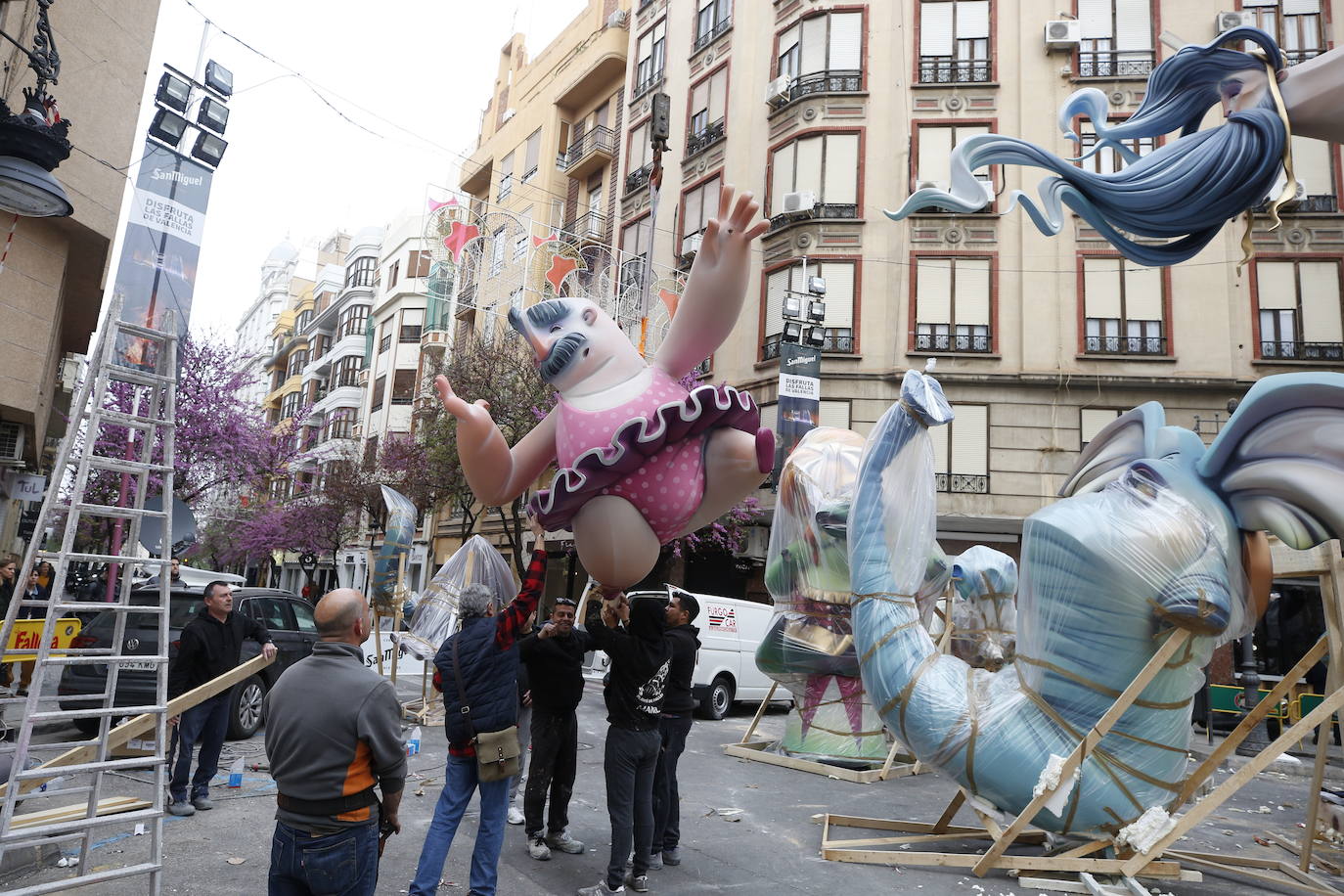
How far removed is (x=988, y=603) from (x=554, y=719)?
18.3ft

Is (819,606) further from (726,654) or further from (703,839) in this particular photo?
(726,654)

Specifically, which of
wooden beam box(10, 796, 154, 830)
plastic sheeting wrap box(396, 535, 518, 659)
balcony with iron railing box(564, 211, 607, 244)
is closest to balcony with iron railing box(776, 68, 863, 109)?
balcony with iron railing box(564, 211, 607, 244)

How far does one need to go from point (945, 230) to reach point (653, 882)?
16454mm

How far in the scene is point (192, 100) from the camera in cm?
1088

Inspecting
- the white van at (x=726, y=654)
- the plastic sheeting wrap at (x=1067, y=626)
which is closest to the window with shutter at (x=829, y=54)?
the white van at (x=726, y=654)

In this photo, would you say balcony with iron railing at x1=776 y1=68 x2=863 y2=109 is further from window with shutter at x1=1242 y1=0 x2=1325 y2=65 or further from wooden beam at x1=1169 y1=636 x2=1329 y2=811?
wooden beam at x1=1169 y1=636 x2=1329 y2=811

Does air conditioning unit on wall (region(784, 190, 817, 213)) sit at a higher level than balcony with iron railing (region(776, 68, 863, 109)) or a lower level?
lower

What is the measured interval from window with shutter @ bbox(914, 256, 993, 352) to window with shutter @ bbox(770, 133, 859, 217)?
2232mm

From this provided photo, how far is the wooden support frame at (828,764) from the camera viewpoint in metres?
9.10

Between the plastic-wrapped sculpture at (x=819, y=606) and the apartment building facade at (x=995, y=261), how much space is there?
8960 millimetres

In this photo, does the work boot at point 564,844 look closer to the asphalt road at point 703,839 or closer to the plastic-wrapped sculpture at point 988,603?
the asphalt road at point 703,839

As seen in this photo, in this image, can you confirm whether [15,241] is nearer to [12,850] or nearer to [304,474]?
[12,850]

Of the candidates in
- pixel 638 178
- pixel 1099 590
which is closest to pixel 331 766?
pixel 1099 590

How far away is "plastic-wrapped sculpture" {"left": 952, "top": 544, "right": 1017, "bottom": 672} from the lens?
9.44 metres
